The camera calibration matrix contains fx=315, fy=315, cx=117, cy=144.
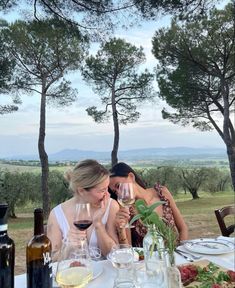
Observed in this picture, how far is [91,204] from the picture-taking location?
1705mm

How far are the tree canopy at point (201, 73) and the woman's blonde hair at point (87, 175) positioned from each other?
581cm

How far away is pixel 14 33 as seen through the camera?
663 cm

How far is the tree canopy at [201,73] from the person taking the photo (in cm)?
713

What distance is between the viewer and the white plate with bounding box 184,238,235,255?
1.37 m

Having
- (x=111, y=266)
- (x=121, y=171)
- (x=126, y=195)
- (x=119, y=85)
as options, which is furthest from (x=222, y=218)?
(x=119, y=85)

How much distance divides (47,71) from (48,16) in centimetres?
274

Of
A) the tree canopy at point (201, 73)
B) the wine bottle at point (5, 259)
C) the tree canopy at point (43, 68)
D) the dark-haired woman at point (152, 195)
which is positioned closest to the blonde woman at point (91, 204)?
the dark-haired woman at point (152, 195)

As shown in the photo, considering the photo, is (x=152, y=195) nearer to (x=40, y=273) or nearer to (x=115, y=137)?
(x=40, y=273)

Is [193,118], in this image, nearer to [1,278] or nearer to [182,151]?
[182,151]

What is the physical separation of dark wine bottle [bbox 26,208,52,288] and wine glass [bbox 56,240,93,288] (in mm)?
35

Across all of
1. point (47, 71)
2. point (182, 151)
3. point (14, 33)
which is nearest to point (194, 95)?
point (182, 151)

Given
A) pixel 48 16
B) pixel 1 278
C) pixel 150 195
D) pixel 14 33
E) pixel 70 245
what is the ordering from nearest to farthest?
pixel 1 278 → pixel 70 245 → pixel 150 195 → pixel 48 16 → pixel 14 33

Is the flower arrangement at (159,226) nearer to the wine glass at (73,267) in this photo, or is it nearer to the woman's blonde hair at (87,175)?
the wine glass at (73,267)

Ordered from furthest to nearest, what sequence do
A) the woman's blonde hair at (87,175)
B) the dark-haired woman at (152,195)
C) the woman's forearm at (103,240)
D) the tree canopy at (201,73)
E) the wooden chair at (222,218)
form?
the tree canopy at (201,73) < the wooden chair at (222,218) < the dark-haired woman at (152,195) < the woman's blonde hair at (87,175) < the woman's forearm at (103,240)
